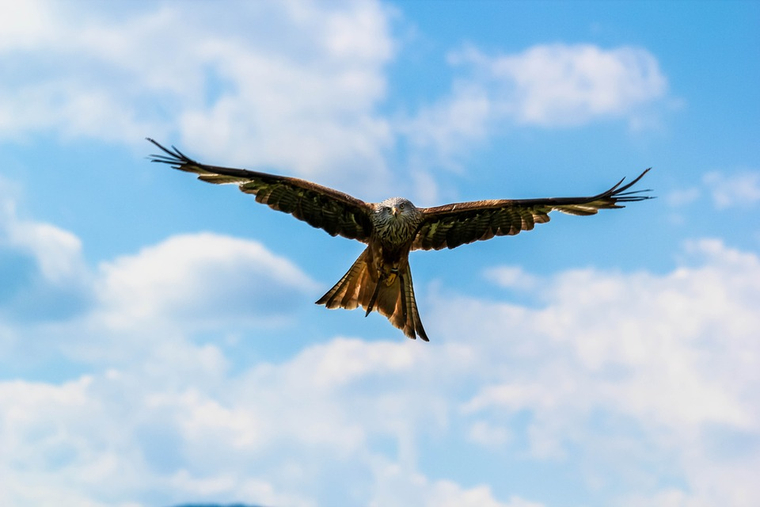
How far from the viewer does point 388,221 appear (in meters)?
17.1

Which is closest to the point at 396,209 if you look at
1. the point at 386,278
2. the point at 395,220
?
A: the point at 395,220

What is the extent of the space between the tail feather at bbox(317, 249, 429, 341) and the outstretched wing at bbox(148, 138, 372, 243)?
55cm

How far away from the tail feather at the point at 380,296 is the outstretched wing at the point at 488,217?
0.96 metres

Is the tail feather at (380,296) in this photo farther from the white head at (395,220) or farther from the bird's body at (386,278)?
the white head at (395,220)

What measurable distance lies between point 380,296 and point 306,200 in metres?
1.98

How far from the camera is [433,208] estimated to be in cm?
1778

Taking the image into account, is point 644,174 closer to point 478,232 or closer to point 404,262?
point 478,232

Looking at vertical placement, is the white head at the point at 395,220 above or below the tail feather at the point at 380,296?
above

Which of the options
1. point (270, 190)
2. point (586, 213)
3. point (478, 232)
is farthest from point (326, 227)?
point (586, 213)

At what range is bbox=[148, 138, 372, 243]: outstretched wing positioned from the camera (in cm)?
1678

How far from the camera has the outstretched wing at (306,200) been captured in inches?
661

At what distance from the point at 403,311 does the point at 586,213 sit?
3.66m

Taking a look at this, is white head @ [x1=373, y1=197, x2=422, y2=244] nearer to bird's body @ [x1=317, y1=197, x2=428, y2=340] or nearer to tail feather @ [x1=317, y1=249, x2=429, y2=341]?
bird's body @ [x1=317, y1=197, x2=428, y2=340]

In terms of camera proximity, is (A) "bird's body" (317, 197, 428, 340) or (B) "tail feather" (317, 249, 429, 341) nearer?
(A) "bird's body" (317, 197, 428, 340)
